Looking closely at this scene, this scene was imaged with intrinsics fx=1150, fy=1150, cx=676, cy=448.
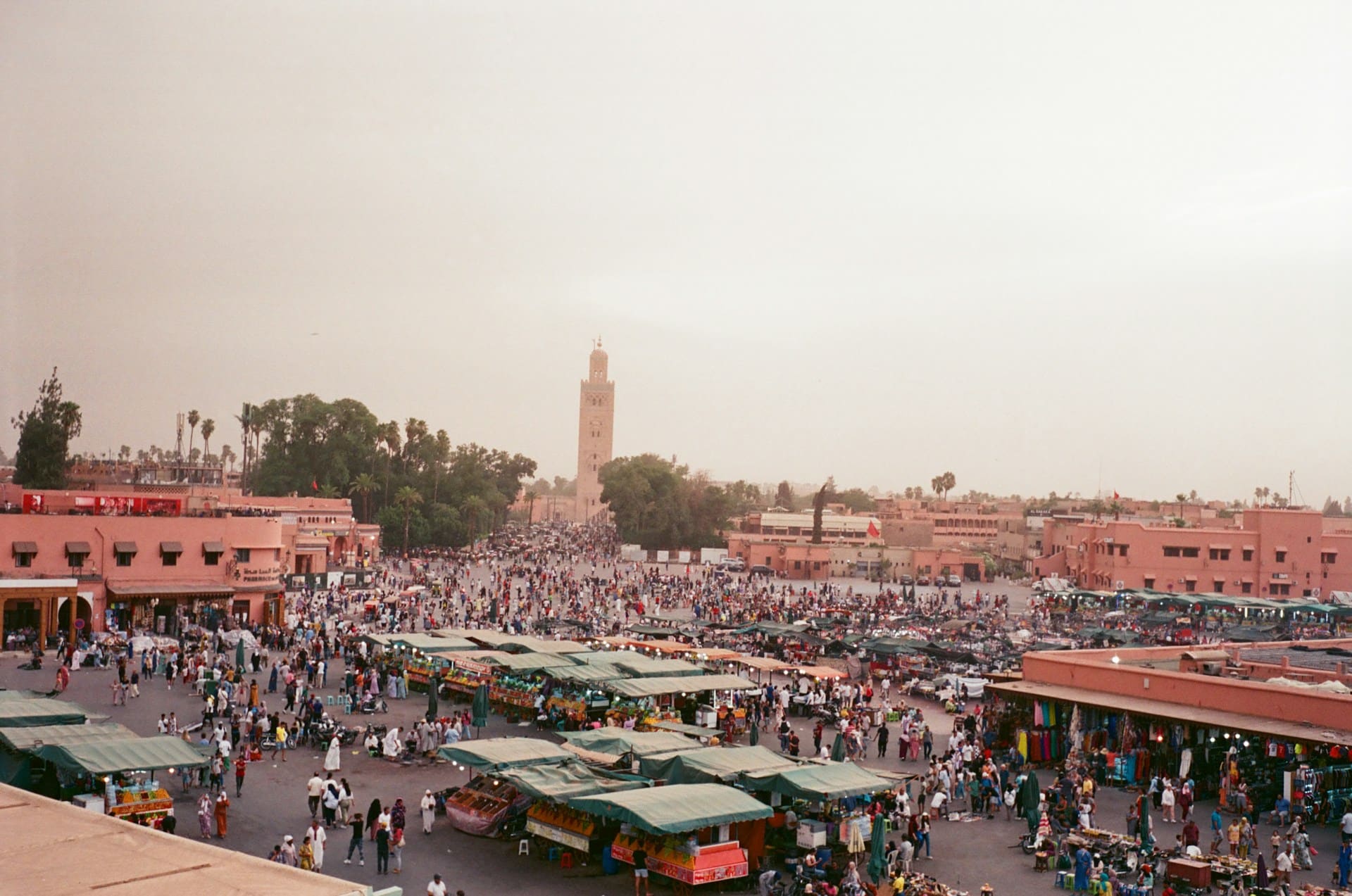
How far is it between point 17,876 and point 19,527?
101 ft

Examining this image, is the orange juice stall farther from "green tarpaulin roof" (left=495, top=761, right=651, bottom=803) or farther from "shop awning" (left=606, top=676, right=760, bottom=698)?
"shop awning" (left=606, top=676, right=760, bottom=698)

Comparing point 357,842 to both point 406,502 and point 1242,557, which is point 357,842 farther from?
point 406,502

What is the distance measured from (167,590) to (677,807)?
27364mm

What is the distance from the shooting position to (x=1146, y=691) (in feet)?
71.4

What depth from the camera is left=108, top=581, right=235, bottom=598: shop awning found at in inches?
1384

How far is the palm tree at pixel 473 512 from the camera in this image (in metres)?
84.1

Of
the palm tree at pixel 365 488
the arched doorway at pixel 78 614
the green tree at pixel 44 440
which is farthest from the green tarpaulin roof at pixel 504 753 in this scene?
the palm tree at pixel 365 488

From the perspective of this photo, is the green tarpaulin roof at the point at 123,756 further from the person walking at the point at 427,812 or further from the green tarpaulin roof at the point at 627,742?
the green tarpaulin roof at the point at 627,742

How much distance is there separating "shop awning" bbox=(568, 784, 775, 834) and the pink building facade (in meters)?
56.5

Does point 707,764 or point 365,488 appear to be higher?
point 365,488

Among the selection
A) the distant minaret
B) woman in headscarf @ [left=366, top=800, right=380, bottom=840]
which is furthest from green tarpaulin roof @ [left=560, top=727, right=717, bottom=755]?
the distant minaret

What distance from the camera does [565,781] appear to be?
1573 centimetres

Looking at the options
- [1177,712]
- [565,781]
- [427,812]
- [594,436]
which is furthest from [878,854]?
[594,436]

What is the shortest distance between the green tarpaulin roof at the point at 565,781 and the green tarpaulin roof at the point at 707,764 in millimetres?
327
